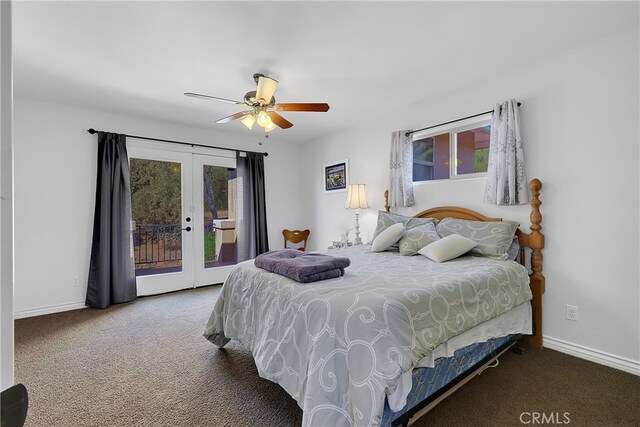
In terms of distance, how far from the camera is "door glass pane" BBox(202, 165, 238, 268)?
442 centimetres

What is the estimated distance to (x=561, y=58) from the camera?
2377mm

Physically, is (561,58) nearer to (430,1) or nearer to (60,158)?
(430,1)

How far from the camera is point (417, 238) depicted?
2736mm

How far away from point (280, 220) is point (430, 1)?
3.95 meters

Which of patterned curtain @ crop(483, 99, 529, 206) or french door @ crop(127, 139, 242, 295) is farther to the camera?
french door @ crop(127, 139, 242, 295)

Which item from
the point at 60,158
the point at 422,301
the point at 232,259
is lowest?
the point at 232,259

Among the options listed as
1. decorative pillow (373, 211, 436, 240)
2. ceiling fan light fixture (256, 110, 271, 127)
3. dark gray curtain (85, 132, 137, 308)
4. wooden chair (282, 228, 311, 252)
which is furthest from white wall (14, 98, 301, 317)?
decorative pillow (373, 211, 436, 240)

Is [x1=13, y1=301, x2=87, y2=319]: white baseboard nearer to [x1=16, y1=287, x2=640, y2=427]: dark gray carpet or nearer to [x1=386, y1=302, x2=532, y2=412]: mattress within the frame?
[x1=16, y1=287, x2=640, y2=427]: dark gray carpet

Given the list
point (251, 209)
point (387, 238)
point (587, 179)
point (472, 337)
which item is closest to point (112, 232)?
point (251, 209)

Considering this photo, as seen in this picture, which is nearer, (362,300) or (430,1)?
(362,300)

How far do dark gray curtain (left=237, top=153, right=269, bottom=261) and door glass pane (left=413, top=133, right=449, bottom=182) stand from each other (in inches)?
97.2

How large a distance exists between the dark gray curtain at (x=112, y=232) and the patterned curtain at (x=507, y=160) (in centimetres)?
416

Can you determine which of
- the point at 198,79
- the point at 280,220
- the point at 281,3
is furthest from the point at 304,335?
the point at 280,220

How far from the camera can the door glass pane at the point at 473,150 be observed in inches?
114
